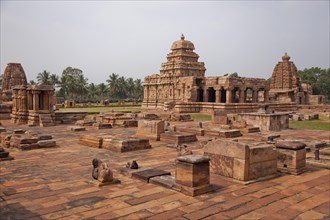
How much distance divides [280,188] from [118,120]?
13557mm

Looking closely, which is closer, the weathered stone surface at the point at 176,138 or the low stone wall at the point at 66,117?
the weathered stone surface at the point at 176,138

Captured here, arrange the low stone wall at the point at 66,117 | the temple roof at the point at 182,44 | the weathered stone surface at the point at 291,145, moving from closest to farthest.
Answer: the weathered stone surface at the point at 291,145 → the low stone wall at the point at 66,117 → the temple roof at the point at 182,44

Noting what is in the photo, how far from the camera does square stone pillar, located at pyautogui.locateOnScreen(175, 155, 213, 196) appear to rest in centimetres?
537

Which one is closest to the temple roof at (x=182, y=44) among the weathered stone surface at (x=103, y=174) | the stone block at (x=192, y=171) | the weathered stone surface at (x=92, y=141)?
the weathered stone surface at (x=92, y=141)

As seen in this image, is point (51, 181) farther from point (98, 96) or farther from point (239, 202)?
point (98, 96)

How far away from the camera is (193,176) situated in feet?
17.7

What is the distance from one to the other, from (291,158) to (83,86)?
56.0 metres

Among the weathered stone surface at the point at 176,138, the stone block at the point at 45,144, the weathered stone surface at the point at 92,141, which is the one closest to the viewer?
the stone block at the point at 45,144

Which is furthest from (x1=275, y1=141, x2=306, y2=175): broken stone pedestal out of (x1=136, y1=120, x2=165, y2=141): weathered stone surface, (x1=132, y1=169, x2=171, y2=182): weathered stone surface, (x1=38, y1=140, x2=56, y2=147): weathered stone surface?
(x1=38, y1=140, x2=56, y2=147): weathered stone surface

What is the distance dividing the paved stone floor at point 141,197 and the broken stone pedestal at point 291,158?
10.1 inches

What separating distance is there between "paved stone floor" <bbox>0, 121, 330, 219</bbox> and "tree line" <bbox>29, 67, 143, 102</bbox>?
2039 inches

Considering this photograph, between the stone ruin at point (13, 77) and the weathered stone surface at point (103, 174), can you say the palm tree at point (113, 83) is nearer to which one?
the stone ruin at point (13, 77)

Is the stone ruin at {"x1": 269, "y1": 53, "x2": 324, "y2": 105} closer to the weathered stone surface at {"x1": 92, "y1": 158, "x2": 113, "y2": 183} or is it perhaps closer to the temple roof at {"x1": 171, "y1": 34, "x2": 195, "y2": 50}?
the temple roof at {"x1": 171, "y1": 34, "x2": 195, "y2": 50}

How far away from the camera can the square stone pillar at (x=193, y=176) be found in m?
5.37
